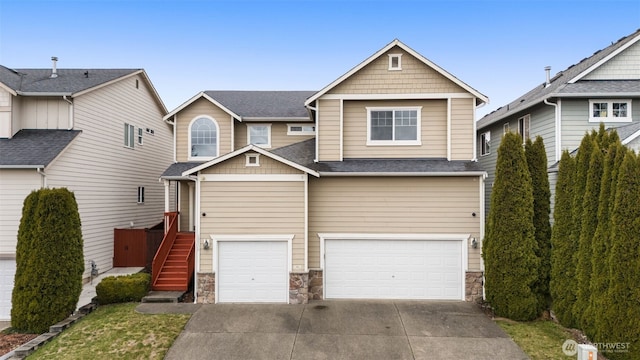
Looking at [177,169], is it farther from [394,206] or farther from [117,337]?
[394,206]

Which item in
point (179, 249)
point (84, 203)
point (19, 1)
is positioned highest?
point (19, 1)

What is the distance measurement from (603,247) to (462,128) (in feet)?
16.2

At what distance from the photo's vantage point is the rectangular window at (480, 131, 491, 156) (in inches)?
621

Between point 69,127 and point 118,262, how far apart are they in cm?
552

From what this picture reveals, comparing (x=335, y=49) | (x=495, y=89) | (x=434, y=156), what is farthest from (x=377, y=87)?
(x=495, y=89)

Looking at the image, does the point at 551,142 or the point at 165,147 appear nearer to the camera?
the point at 551,142

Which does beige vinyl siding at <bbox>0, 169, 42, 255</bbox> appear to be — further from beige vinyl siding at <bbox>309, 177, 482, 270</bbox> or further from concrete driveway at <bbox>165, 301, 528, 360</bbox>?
beige vinyl siding at <bbox>309, 177, 482, 270</bbox>

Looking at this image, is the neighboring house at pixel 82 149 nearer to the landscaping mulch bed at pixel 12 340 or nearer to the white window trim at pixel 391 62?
the landscaping mulch bed at pixel 12 340

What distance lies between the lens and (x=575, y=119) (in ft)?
35.7

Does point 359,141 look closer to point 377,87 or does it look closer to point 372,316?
point 377,87

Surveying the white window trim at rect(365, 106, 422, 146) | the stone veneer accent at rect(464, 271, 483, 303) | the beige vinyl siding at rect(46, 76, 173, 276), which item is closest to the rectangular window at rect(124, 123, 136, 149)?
the beige vinyl siding at rect(46, 76, 173, 276)

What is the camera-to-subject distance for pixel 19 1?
14.6 m

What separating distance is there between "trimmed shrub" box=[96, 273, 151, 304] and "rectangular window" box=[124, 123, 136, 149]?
7.39 m

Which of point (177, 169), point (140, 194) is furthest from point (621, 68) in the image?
point (140, 194)
